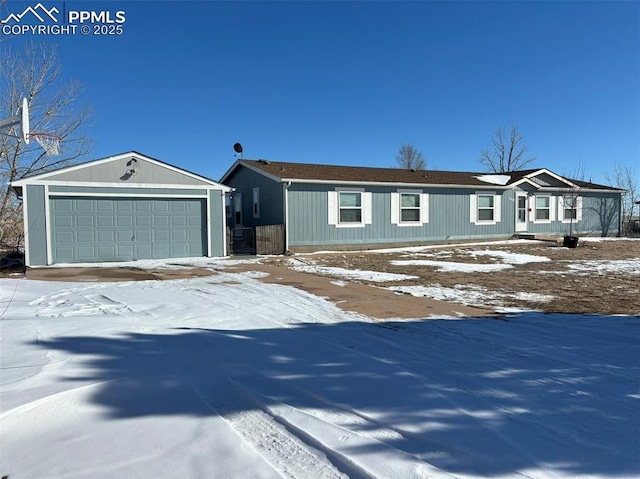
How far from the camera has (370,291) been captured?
9133mm

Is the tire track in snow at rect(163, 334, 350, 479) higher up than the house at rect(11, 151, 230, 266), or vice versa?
the house at rect(11, 151, 230, 266)

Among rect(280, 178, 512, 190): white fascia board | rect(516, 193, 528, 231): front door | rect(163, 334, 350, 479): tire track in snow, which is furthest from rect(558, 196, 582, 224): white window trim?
rect(163, 334, 350, 479): tire track in snow

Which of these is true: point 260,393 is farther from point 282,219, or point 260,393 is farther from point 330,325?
point 282,219

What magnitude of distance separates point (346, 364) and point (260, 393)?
0.95 m

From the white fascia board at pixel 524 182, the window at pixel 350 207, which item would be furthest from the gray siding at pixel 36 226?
the white fascia board at pixel 524 182

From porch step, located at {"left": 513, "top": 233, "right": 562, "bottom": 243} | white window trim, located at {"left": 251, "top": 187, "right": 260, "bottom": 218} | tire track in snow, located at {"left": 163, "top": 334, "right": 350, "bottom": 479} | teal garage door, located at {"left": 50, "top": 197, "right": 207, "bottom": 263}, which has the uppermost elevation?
white window trim, located at {"left": 251, "top": 187, "right": 260, "bottom": 218}

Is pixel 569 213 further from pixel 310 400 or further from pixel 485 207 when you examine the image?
pixel 310 400

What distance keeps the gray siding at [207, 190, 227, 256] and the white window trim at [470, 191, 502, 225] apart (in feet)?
39.5

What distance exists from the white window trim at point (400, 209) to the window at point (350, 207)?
5.50 ft

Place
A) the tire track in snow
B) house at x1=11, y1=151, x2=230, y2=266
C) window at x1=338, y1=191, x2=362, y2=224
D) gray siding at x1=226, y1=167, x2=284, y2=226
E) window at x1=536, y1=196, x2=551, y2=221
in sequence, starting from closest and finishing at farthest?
the tire track in snow < house at x1=11, y1=151, x2=230, y2=266 < gray siding at x1=226, y1=167, x2=284, y2=226 < window at x1=338, y1=191, x2=362, y2=224 < window at x1=536, y1=196, x2=551, y2=221

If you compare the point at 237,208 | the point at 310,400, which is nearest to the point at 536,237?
the point at 237,208

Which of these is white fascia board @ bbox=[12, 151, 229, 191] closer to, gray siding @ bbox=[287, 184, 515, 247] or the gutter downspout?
the gutter downspout

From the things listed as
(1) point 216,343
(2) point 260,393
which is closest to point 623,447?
(2) point 260,393

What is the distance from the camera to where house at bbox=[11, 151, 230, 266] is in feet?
44.0
